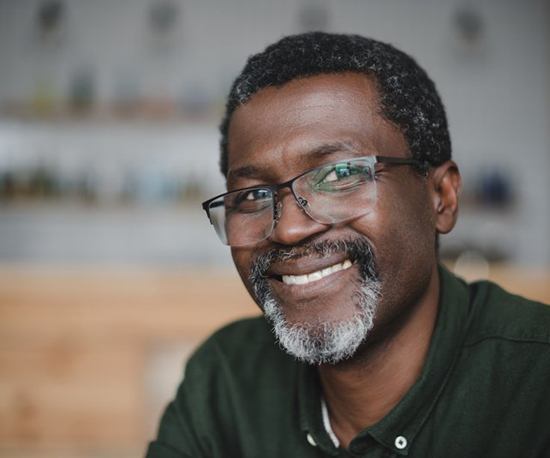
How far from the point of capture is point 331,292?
1.06 m

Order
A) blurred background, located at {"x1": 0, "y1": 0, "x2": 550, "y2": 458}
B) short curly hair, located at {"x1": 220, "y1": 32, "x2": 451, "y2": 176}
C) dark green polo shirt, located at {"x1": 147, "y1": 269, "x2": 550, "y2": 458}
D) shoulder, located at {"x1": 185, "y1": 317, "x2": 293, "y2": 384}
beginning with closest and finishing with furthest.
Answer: dark green polo shirt, located at {"x1": 147, "y1": 269, "x2": 550, "y2": 458} → short curly hair, located at {"x1": 220, "y1": 32, "x2": 451, "y2": 176} → shoulder, located at {"x1": 185, "y1": 317, "x2": 293, "y2": 384} → blurred background, located at {"x1": 0, "y1": 0, "x2": 550, "y2": 458}

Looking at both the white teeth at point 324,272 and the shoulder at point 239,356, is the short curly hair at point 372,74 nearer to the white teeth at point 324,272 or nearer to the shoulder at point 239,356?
the white teeth at point 324,272

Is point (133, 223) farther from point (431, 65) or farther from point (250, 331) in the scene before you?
point (250, 331)

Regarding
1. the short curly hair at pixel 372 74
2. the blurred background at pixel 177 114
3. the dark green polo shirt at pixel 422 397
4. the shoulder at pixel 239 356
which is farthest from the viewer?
the blurred background at pixel 177 114

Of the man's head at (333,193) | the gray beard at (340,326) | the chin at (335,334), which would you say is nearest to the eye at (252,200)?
the man's head at (333,193)

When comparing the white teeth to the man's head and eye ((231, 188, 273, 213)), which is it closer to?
the man's head

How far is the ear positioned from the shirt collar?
0.10 m

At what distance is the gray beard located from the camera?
1.04m

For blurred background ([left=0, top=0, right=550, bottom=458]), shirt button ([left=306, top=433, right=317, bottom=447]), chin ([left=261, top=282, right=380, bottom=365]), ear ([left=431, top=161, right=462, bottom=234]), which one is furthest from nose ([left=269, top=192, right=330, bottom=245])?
blurred background ([left=0, top=0, right=550, bottom=458])

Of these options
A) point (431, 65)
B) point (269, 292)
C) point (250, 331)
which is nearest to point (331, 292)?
point (269, 292)

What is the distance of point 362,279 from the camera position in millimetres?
1048

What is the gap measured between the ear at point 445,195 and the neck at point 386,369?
0.38ft

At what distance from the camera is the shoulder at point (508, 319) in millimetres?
1050

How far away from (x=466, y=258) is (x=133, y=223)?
2178mm
